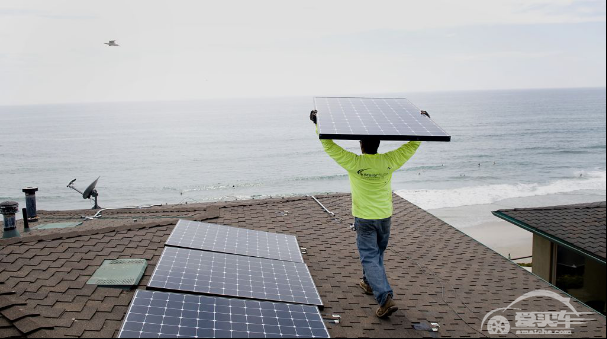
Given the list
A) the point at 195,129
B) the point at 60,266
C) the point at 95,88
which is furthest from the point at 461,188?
the point at 95,88

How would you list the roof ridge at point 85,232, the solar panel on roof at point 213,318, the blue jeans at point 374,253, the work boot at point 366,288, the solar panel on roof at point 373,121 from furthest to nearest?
the roof ridge at point 85,232 → the work boot at point 366,288 → the blue jeans at point 374,253 → the solar panel on roof at point 373,121 → the solar panel on roof at point 213,318

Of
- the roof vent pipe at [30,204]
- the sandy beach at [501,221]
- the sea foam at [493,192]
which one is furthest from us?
the sea foam at [493,192]

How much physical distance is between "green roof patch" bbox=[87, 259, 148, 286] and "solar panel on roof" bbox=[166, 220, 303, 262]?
0.57 metres

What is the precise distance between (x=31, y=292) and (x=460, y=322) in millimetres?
5351

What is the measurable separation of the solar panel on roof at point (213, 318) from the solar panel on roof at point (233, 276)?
1.18 ft

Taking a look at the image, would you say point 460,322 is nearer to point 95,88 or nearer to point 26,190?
point 26,190

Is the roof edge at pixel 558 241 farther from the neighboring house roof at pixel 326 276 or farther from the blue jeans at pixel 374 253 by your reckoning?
the blue jeans at pixel 374 253

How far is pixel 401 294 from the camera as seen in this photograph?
7070mm

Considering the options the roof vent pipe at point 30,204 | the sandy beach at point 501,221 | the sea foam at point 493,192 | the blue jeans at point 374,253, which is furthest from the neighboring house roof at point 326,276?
the sea foam at point 493,192

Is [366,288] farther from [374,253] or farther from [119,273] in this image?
[119,273]

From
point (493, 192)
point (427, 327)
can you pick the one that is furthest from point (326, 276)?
point (493, 192)

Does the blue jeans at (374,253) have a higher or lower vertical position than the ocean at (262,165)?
higher

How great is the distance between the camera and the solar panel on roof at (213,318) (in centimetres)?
429

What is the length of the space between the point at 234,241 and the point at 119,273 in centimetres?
188
